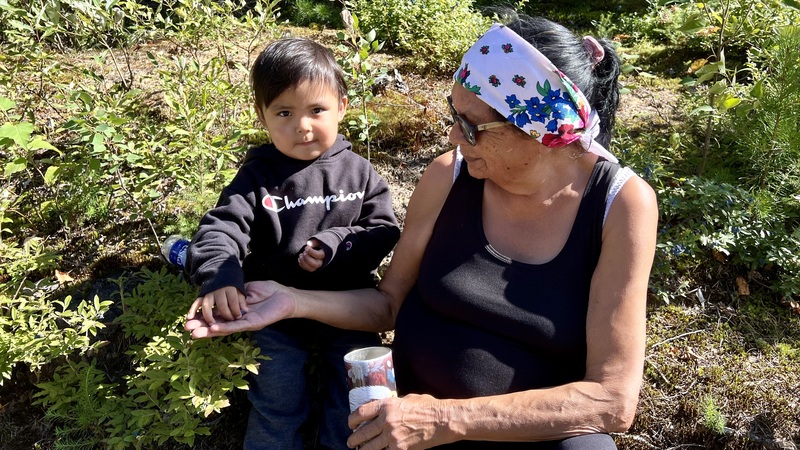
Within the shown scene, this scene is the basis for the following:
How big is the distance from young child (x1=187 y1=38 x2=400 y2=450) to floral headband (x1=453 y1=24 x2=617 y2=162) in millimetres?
735

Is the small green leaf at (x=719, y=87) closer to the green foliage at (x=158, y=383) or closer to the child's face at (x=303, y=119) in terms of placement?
the child's face at (x=303, y=119)

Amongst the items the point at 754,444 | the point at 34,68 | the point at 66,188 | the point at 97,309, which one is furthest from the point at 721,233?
the point at 34,68

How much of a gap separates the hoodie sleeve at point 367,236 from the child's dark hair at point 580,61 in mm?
915

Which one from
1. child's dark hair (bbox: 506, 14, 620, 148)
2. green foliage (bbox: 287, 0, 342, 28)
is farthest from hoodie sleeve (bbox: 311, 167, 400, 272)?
green foliage (bbox: 287, 0, 342, 28)

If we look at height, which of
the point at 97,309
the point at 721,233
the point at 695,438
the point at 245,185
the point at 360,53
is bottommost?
the point at 695,438

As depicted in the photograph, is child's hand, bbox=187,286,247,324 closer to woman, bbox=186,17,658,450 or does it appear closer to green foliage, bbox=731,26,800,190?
woman, bbox=186,17,658,450

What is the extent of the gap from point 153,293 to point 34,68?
1734mm

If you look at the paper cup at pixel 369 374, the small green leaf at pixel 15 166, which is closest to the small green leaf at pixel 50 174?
the small green leaf at pixel 15 166

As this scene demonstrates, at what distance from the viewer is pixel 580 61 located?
2.15 m

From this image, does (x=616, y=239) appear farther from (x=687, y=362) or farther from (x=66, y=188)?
(x=66, y=188)

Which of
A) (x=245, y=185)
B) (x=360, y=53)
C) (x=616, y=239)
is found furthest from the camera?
(x=360, y=53)

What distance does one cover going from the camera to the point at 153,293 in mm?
2795

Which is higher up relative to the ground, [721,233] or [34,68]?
[34,68]

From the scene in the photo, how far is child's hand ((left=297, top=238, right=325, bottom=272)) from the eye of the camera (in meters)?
2.51
